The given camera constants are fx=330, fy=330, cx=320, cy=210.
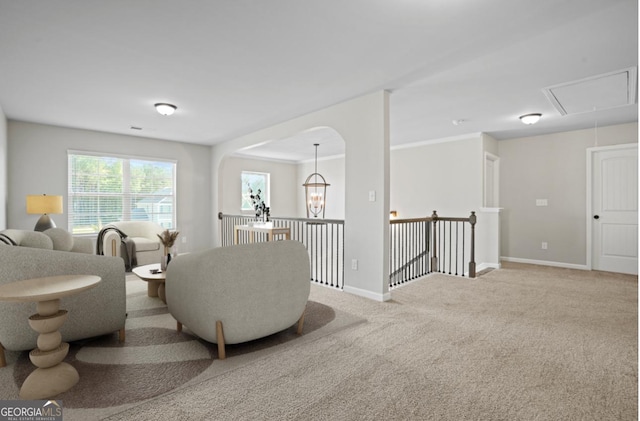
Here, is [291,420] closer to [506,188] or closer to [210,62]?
[210,62]

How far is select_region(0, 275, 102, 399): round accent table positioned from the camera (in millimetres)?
1778

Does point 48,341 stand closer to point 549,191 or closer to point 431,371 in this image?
point 431,371

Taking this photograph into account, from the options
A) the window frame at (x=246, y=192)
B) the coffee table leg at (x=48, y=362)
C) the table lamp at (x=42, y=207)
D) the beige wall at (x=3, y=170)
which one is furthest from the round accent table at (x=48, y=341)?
the window frame at (x=246, y=192)

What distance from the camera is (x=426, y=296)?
389 centimetres

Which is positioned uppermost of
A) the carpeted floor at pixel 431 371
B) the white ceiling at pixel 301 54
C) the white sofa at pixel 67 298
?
the white ceiling at pixel 301 54

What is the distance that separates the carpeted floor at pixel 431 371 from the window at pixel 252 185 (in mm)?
5476

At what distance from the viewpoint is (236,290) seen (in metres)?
2.25

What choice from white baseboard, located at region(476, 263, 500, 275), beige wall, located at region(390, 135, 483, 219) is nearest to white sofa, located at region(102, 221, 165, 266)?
beige wall, located at region(390, 135, 483, 219)

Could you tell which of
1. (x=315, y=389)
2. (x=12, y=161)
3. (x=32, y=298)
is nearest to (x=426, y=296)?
(x=315, y=389)

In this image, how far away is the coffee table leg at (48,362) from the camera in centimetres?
179

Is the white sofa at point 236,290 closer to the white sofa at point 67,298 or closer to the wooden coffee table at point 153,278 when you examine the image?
the white sofa at point 67,298

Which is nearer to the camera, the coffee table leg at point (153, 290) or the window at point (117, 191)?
the coffee table leg at point (153, 290)

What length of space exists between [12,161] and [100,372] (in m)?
4.80

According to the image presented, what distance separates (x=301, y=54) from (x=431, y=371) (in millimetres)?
2612
